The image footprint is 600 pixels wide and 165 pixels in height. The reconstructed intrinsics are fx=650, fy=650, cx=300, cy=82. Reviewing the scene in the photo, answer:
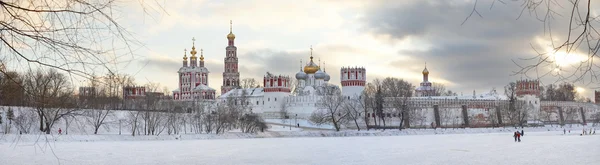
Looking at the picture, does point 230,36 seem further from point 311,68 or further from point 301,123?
point 301,123

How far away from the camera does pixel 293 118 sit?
9500cm

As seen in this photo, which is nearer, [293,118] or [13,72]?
[13,72]

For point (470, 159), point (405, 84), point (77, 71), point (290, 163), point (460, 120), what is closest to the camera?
point (77, 71)

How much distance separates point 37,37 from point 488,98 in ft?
363

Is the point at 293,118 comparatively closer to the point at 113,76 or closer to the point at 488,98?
the point at 488,98

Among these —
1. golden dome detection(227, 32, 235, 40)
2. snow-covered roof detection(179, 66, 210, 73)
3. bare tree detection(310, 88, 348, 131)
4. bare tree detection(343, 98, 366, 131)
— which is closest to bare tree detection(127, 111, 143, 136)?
bare tree detection(310, 88, 348, 131)

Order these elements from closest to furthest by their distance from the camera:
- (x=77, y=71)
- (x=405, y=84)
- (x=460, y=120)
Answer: (x=77, y=71) → (x=460, y=120) → (x=405, y=84)

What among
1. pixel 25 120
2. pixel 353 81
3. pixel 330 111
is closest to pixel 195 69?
pixel 353 81

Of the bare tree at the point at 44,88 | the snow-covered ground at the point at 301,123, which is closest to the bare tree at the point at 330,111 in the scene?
the snow-covered ground at the point at 301,123

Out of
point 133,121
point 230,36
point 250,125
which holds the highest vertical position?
point 230,36

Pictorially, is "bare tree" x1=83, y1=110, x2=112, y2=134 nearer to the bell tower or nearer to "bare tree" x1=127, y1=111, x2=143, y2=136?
"bare tree" x1=127, y1=111, x2=143, y2=136

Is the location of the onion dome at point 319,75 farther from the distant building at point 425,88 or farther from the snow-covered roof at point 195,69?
the distant building at point 425,88

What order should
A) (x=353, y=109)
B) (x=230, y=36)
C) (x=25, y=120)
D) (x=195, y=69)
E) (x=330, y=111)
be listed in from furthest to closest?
1. (x=195, y=69)
2. (x=230, y=36)
3. (x=353, y=109)
4. (x=330, y=111)
5. (x=25, y=120)

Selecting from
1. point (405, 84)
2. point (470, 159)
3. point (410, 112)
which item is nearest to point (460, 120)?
point (410, 112)
